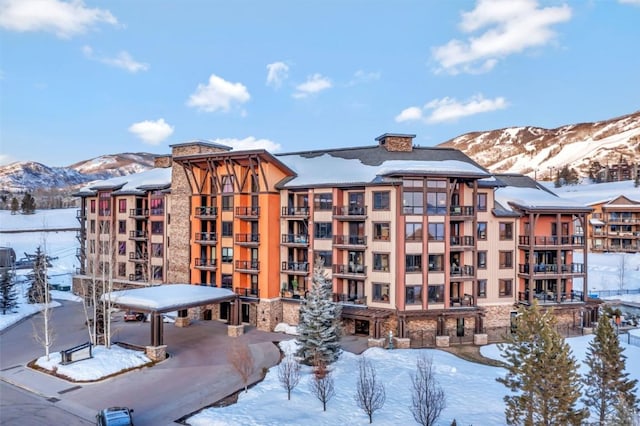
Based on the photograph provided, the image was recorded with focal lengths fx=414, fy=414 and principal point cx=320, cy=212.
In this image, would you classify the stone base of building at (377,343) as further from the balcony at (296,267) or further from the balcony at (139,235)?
the balcony at (139,235)

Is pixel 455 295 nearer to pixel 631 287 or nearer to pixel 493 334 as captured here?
pixel 493 334

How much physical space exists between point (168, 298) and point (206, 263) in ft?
26.9

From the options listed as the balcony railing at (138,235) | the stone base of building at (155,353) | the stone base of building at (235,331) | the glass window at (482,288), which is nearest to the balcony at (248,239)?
the stone base of building at (235,331)

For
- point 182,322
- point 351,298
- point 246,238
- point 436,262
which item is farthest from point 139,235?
point 436,262

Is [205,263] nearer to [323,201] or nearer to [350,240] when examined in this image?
[323,201]

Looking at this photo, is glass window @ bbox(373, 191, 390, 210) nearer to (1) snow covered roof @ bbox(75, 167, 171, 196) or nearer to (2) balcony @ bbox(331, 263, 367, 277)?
(2) balcony @ bbox(331, 263, 367, 277)

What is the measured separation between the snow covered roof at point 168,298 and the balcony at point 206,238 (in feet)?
14.5

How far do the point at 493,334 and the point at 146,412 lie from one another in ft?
77.7

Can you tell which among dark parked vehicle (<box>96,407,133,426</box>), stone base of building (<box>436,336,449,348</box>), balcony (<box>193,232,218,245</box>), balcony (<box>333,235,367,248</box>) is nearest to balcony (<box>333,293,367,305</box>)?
balcony (<box>333,235,367,248</box>)

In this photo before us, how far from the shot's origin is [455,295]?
98.9 ft

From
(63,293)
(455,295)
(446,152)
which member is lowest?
(63,293)

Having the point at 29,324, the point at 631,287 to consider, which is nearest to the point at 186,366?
the point at 29,324

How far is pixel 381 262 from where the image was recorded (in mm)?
29250

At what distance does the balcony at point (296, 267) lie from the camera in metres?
31.8
